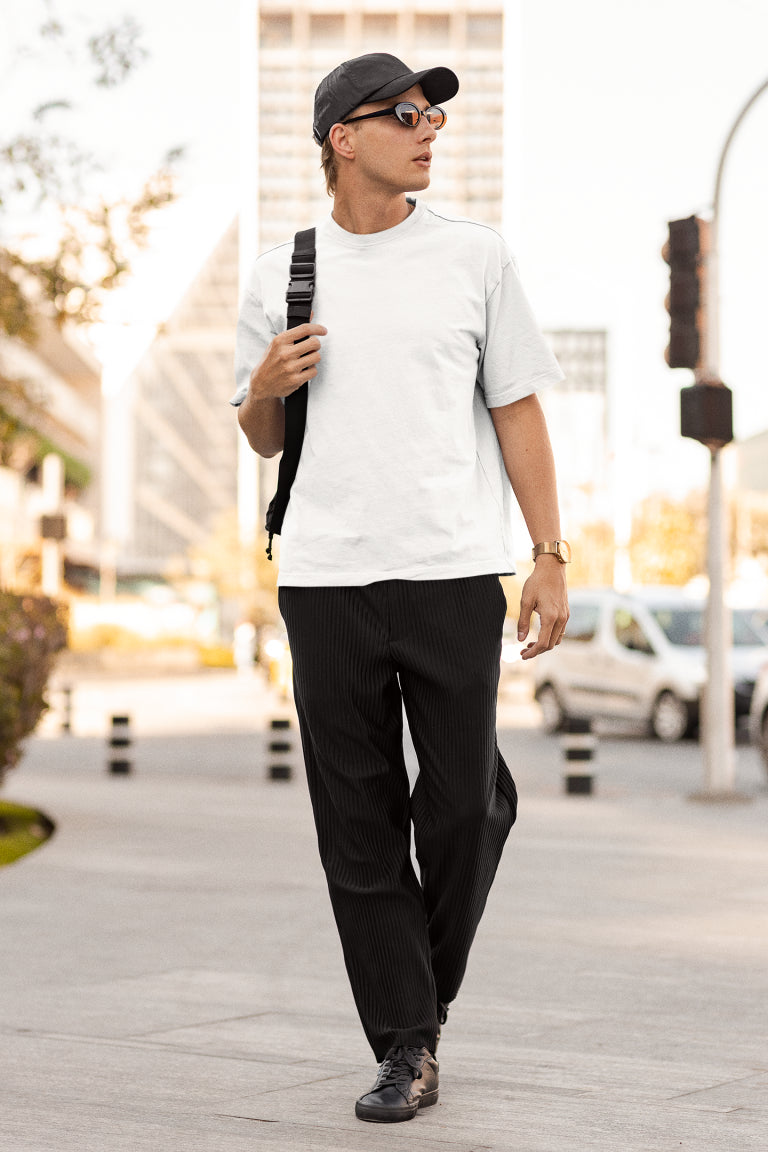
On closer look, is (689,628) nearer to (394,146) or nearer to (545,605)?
(545,605)

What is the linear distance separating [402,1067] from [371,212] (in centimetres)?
177

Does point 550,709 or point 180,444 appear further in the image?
point 180,444

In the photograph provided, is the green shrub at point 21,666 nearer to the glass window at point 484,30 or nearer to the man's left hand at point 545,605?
the man's left hand at point 545,605

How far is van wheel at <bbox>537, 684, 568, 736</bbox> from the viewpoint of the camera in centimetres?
2325

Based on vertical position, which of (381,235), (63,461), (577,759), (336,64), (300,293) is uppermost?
(336,64)

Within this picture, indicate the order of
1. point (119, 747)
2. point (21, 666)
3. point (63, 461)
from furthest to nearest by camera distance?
point (63, 461) < point (119, 747) < point (21, 666)

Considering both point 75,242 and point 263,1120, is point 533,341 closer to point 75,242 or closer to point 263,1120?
point 263,1120

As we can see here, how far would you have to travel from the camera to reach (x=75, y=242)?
11938 mm

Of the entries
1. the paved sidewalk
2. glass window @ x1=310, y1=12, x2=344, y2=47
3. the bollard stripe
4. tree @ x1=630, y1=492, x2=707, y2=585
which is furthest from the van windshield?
glass window @ x1=310, y1=12, x2=344, y2=47

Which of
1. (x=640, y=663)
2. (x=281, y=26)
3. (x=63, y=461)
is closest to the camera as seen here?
(x=640, y=663)

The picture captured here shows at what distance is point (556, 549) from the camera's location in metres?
3.99

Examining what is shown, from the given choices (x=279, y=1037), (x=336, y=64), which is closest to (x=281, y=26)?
(x=336, y=64)

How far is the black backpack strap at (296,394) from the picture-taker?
3893 mm

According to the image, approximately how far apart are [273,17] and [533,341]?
15617cm
